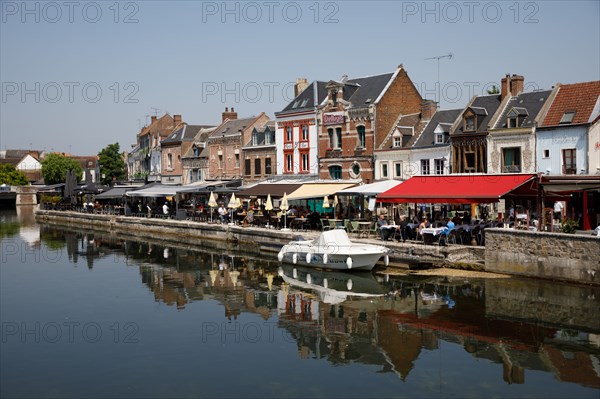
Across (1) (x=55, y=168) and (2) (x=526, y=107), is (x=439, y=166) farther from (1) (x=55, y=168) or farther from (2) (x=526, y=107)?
(1) (x=55, y=168)

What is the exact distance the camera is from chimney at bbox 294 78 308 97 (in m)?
55.0

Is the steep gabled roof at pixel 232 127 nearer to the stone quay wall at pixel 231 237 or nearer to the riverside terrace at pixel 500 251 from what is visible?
the stone quay wall at pixel 231 237

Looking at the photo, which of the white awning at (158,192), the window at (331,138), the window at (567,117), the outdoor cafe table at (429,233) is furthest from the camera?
the white awning at (158,192)

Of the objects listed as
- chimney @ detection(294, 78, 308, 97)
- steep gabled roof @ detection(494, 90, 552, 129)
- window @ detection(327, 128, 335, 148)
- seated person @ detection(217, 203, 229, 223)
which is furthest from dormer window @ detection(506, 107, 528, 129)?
chimney @ detection(294, 78, 308, 97)

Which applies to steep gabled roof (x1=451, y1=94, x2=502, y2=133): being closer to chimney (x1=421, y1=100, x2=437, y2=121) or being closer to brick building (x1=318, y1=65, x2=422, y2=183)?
chimney (x1=421, y1=100, x2=437, y2=121)

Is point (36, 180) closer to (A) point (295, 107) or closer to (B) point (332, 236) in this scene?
(A) point (295, 107)

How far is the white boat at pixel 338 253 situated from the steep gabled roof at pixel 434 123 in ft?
49.1

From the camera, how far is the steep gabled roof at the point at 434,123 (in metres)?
41.5

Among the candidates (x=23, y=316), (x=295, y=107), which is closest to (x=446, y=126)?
(x=295, y=107)

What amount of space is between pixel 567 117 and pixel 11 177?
94.3 m

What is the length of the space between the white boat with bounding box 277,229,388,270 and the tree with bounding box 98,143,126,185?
73.3 m

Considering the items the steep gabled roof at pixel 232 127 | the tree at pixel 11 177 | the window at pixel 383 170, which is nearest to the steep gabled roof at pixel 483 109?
the window at pixel 383 170

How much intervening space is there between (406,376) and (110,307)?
39.7ft

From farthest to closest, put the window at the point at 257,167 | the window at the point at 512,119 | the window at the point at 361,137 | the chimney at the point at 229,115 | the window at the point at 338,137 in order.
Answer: the chimney at the point at 229,115 → the window at the point at 257,167 → the window at the point at 338,137 → the window at the point at 361,137 → the window at the point at 512,119
